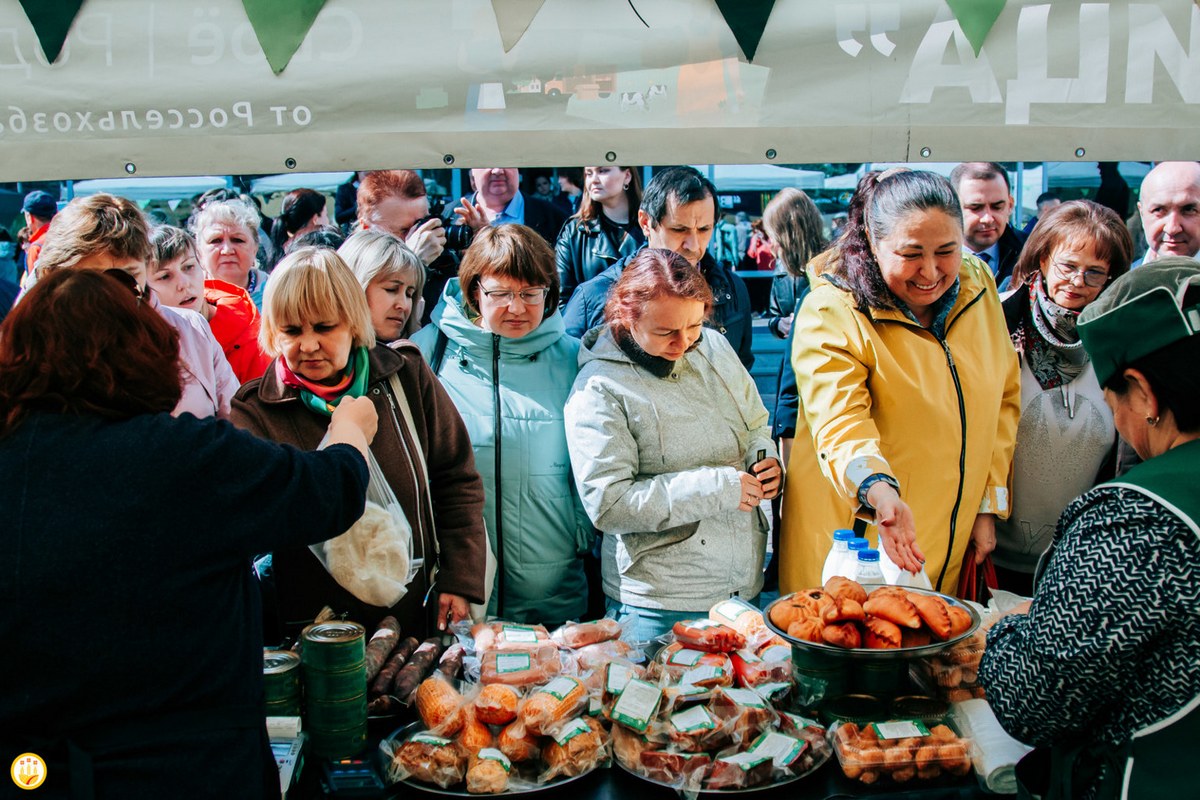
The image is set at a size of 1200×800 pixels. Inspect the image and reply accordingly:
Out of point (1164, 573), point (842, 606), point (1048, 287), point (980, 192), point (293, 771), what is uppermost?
point (980, 192)

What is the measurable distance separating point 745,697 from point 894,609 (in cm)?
36

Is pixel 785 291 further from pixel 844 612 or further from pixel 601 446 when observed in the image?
pixel 844 612

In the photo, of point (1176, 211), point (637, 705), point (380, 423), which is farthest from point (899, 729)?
point (1176, 211)

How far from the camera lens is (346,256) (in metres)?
3.32

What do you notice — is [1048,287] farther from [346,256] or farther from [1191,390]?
[346,256]

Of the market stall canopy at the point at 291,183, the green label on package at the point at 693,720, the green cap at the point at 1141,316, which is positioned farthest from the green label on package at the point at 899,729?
the market stall canopy at the point at 291,183

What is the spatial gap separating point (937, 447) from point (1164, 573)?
125 cm

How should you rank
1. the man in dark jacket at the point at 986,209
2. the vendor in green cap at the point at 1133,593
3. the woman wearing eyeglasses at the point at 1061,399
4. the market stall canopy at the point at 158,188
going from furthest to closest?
Result: the market stall canopy at the point at 158,188 → the man in dark jacket at the point at 986,209 → the woman wearing eyeglasses at the point at 1061,399 → the vendor in green cap at the point at 1133,593

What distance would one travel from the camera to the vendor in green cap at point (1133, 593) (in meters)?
1.52

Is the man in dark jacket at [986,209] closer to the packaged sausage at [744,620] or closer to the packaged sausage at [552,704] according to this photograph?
the packaged sausage at [744,620]

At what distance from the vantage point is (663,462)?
A: 2893mm

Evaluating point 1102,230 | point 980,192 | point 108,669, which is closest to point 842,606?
point 108,669

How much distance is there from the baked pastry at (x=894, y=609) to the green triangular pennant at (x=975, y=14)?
1148mm

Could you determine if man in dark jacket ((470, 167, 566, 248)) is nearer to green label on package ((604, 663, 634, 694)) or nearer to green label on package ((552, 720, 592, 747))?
green label on package ((604, 663, 634, 694))
